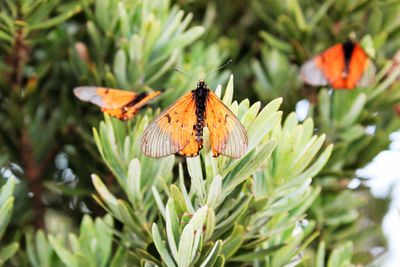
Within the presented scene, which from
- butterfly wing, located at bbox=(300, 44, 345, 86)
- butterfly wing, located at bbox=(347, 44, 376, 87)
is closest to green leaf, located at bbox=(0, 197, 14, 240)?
butterfly wing, located at bbox=(300, 44, 345, 86)

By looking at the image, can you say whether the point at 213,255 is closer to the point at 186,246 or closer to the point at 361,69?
the point at 186,246

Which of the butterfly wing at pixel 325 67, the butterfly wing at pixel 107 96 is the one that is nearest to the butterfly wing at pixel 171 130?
the butterfly wing at pixel 107 96

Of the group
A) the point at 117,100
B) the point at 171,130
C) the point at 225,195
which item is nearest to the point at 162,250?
the point at 225,195

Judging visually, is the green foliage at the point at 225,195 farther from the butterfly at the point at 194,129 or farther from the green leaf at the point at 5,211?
the green leaf at the point at 5,211

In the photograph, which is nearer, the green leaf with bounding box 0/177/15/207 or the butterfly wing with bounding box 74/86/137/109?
the green leaf with bounding box 0/177/15/207

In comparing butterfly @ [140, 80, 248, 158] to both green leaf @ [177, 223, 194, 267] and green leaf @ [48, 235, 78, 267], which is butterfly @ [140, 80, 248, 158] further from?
green leaf @ [48, 235, 78, 267]

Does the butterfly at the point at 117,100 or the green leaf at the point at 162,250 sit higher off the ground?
the butterfly at the point at 117,100

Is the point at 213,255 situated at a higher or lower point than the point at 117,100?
lower
